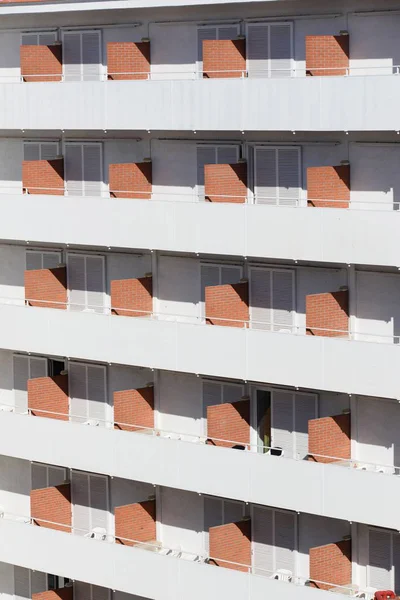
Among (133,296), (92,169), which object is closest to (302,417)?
(133,296)

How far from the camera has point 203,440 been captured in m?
49.0

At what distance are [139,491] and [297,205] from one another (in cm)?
937

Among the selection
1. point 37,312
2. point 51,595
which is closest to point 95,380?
point 37,312

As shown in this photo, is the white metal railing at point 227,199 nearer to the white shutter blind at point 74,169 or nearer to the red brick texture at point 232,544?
the white shutter blind at point 74,169

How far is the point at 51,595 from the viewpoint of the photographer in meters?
51.7

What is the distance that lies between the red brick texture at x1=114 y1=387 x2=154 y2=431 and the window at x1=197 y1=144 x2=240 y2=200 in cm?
547

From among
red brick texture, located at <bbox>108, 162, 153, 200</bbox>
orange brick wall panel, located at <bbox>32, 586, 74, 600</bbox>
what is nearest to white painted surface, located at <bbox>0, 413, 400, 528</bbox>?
orange brick wall panel, located at <bbox>32, 586, 74, 600</bbox>

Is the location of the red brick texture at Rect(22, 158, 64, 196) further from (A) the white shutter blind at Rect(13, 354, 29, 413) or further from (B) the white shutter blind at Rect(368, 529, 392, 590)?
(B) the white shutter blind at Rect(368, 529, 392, 590)

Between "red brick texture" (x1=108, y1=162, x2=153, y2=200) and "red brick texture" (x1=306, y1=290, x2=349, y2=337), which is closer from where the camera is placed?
"red brick texture" (x1=306, y1=290, x2=349, y2=337)

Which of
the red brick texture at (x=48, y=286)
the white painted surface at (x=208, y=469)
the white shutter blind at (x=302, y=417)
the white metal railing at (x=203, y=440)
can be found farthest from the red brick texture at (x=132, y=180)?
the white shutter blind at (x=302, y=417)

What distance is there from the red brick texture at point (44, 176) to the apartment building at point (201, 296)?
6 cm

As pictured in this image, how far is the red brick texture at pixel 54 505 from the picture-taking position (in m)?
51.7

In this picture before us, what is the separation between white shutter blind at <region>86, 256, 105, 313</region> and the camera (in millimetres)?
50500

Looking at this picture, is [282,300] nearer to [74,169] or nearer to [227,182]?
[227,182]
